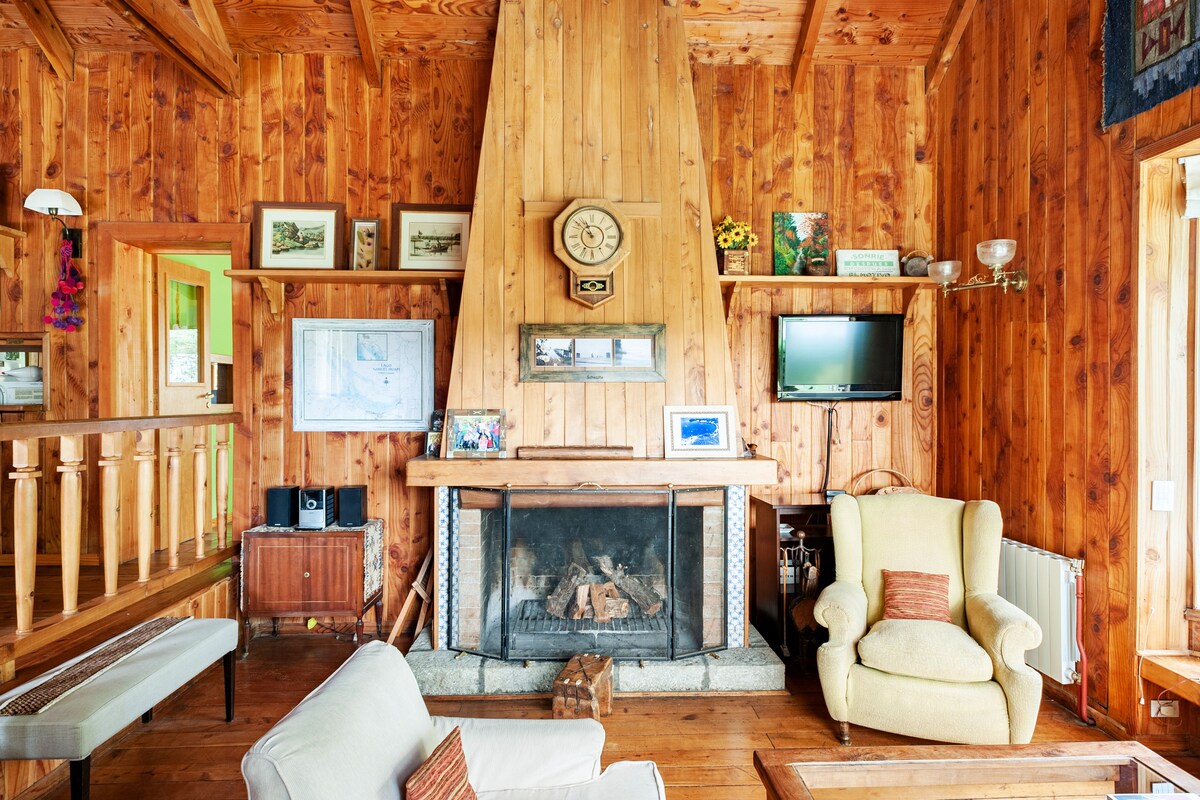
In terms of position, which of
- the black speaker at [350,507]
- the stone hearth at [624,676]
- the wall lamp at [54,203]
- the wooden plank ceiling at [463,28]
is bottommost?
the stone hearth at [624,676]

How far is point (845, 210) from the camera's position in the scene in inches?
151

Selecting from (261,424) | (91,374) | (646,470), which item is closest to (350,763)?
(646,470)

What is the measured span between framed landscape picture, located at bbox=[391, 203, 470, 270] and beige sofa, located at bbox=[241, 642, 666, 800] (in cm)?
255

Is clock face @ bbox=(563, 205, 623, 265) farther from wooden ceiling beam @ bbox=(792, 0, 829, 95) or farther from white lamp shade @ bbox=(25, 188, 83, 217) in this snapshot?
white lamp shade @ bbox=(25, 188, 83, 217)

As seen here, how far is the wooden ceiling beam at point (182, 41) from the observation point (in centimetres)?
291

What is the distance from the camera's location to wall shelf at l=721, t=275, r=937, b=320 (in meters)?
3.55

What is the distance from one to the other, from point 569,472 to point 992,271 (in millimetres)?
2452

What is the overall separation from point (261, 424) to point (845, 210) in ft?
12.3

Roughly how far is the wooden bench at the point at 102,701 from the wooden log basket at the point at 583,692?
1404 millimetres

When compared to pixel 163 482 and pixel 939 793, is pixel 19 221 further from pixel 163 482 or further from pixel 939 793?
pixel 939 793

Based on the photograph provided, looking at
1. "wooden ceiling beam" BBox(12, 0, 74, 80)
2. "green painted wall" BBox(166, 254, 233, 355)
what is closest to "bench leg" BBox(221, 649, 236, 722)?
"green painted wall" BBox(166, 254, 233, 355)

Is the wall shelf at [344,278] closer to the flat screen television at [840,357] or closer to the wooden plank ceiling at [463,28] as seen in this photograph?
the wooden plank ceiling at [463,28]

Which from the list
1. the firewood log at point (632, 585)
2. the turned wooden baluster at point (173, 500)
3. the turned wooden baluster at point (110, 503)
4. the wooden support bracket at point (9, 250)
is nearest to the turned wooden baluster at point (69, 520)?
the turned wooden baluster at point (110, 503)

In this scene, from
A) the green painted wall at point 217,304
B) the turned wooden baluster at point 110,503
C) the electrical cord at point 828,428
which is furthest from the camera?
the green painted wall at point 217,304
